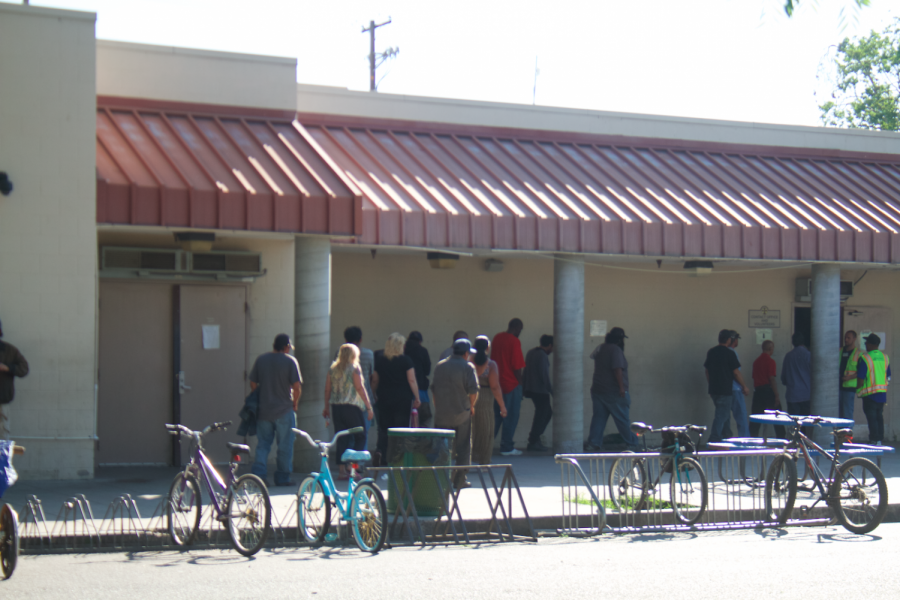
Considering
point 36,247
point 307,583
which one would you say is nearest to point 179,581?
point 307,583

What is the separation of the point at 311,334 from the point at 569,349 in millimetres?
3969

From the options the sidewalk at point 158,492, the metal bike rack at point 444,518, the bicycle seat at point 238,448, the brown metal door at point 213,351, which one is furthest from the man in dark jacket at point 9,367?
the metal bike rack at point 444,518

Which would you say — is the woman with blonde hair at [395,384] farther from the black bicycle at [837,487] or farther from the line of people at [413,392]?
the black bicycle at [837,487]

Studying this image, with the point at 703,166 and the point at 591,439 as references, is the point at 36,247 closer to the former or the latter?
the point at 591,439

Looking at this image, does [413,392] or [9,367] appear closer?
[9,367]

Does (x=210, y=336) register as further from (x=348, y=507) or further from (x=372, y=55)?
(x=372, y=55)

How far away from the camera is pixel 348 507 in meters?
8.00

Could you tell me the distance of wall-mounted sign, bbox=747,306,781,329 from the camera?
17422mm

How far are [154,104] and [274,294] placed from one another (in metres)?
2.90

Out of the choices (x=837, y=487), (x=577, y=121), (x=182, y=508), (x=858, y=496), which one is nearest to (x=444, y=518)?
(x=182, y=508)

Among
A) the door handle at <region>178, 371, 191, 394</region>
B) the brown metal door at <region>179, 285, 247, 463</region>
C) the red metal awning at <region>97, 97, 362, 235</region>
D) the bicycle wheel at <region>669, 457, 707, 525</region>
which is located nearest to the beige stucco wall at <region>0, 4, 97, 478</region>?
the red metal awning at <region>97, 97, 362, 235</region>

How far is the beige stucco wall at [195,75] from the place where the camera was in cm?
1234

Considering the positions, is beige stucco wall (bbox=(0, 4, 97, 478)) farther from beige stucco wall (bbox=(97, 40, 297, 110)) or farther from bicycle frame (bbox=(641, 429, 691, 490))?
bicycle frame (bbox=(641, 429, 691, 490))

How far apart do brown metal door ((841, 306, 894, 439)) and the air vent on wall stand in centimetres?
1120
